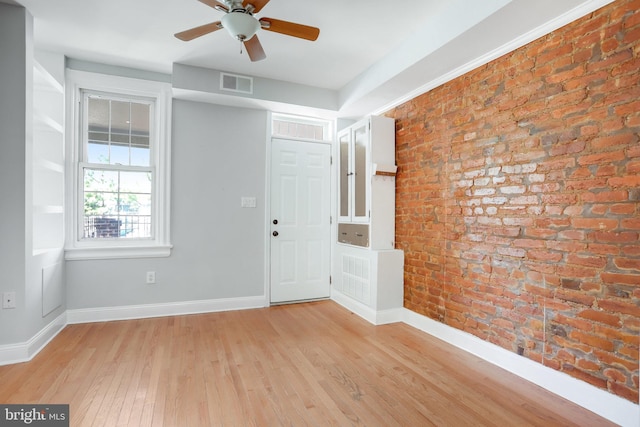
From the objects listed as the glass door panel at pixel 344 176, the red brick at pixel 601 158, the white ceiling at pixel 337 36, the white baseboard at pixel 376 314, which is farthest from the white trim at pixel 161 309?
the red brick at pixel 601 158

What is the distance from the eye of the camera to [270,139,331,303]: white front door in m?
4.16

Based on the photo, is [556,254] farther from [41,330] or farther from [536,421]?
[41,330]

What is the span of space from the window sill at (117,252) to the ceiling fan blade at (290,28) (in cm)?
263

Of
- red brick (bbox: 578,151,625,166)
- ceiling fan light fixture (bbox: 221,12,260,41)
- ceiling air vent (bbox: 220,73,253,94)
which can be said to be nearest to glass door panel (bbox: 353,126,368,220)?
ceiling air vent (bbox: 220,73,253,94)

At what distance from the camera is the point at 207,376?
2.29 meters

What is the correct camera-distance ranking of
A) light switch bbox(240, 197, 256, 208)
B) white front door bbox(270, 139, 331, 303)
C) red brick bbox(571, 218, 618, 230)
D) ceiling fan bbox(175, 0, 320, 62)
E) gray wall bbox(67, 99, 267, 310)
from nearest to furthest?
red brick bbox(571, 218, 618, 230) → ceiling fan bbox(175, 0, 320, 62) → gray wall bbox(67, 99, 267, 310) → light switch bbox(240, 197, 256, 208) → white front door bbox(270, 139, 331, 303)

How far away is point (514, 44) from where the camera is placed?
7.84ft

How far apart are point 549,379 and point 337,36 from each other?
10.3 feet

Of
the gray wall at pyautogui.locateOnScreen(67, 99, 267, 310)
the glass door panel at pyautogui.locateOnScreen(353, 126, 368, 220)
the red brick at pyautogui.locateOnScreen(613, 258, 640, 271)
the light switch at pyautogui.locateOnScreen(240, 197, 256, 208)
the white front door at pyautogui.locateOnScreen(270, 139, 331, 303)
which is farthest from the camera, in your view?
the white front door at pyautogui.locateOnScreen(270, 139, 331, 303)

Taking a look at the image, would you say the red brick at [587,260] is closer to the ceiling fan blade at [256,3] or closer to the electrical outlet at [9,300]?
the ceiling fan blade at [256,3]

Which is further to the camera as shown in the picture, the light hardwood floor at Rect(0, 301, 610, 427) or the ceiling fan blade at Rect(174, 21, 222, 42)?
the ceiling fan blade at Rect(174, 21, 222, 42)

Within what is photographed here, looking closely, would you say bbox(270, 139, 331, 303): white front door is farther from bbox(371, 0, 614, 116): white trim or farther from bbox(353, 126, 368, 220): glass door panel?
bbox(371, 0, 614, 116): white trim

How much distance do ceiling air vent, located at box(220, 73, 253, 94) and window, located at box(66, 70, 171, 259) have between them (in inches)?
26.3

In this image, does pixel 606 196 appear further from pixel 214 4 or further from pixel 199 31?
pixel 199 31
